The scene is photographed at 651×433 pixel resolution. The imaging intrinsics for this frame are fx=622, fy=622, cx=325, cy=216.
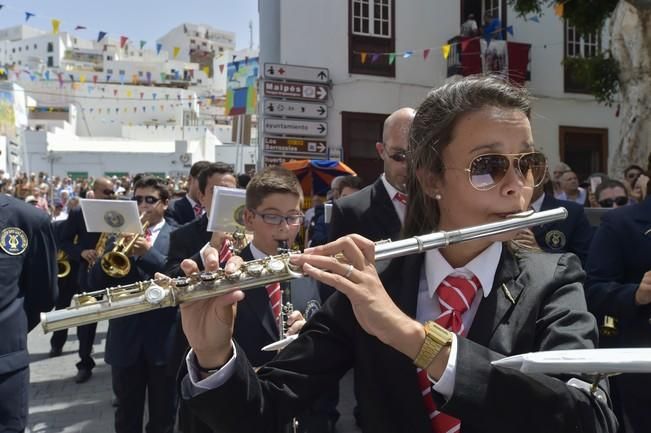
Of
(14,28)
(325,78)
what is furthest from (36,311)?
(14,28)

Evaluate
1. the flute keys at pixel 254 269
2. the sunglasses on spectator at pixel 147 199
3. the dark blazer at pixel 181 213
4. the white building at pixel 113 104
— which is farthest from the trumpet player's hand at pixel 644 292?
the white building at pixel 113 104

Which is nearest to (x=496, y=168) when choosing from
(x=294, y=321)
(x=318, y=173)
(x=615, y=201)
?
(x=294, y=321)

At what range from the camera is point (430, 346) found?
136cm

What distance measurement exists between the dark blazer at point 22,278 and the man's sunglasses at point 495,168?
257cm

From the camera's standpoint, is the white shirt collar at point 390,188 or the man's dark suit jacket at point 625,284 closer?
the man's dark suit jacket at point 625,284

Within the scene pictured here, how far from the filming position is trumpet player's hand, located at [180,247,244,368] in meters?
1.58

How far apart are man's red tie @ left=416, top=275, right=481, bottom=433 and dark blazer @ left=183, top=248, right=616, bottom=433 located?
42 millimetres

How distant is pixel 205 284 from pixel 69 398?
5.16m

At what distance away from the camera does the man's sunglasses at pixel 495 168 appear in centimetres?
160

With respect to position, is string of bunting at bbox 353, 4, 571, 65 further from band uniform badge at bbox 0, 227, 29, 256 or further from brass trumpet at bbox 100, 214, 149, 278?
band uniform badge at bbox 0, 227, 29, 256

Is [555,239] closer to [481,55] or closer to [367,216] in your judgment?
[367,216]

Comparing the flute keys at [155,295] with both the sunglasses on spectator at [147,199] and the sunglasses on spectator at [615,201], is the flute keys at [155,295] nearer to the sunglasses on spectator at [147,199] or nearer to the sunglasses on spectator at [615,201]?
the sunglasses on spectator at [147,199]

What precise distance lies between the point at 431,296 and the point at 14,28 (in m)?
123

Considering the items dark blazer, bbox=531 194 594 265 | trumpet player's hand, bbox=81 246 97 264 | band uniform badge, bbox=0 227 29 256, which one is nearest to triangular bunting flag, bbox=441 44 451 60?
trumpet player's hand, bbox=81 246 97 264
